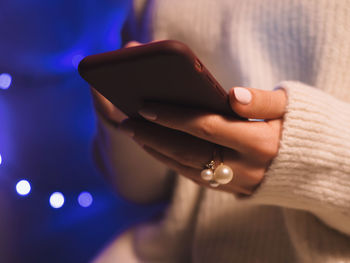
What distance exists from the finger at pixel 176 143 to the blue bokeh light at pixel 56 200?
280mm

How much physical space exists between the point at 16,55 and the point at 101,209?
470 millimetres

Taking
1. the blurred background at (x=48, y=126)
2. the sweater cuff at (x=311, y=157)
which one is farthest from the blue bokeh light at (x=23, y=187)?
the sweater cuff at (x=311, y=157)

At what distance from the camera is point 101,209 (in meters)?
0.83

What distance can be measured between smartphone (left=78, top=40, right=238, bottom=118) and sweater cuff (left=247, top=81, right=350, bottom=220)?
89 millimetres

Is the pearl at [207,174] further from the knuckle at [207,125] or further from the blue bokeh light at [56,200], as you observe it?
the blue bokeh light at [56,200]

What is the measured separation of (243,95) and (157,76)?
0.11 metres

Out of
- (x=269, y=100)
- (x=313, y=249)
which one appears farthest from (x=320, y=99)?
(x=313, y=249)

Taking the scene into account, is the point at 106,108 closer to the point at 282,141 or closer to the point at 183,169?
the point at 183,169

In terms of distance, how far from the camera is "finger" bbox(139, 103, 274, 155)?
1.28 ft

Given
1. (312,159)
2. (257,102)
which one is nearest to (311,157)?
(312,159)

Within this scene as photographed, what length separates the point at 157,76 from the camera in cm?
35

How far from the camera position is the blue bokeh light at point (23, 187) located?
55cm

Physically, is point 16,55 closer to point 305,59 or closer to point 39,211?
point 39,211

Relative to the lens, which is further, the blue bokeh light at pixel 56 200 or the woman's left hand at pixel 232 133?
the blue bokeh light at pixel 56 200
